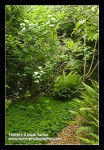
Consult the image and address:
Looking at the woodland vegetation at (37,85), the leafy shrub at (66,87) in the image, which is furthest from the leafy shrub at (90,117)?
the leafy shrub at (66,87)

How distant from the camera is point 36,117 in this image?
450cm

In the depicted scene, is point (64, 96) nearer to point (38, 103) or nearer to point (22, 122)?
point (38, 103)

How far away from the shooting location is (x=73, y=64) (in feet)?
22.0

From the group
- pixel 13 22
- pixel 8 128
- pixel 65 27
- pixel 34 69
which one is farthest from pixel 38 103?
pixel 65 27

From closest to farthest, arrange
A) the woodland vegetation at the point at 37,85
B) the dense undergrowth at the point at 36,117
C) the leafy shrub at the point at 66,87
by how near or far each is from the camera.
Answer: the dense undergrowth at the point at 36,117 → the woodland vegetation at the point at 37,85 → the leafy shrub at the point at 66,87

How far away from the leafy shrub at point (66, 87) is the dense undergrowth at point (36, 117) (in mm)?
457

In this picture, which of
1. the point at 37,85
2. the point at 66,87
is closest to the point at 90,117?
the point at 37,85

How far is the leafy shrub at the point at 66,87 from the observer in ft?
19.8

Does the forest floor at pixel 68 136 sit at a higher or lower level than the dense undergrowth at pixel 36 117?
lower

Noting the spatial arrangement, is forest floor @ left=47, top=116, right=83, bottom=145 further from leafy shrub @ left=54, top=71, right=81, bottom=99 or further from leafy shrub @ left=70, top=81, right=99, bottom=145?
Answer: leafy shrub @ left=54, top=71, right=81, bottom=99

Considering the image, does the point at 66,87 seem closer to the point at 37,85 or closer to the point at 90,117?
the point at 37,85

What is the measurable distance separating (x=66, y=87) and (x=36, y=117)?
1.90 metres

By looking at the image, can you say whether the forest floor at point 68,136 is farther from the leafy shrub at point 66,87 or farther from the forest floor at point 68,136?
the leafy shrub at point 66,87

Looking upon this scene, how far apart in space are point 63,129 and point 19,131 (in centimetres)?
97
